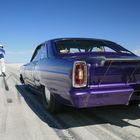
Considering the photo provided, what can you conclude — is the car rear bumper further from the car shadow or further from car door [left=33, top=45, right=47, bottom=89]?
car door [left=33, top=45, right=47, bottom=89]

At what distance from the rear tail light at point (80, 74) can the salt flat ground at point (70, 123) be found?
0.80m

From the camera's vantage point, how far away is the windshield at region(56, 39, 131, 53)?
625cm

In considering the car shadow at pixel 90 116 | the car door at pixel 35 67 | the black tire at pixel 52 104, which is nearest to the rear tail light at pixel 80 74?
the car shadow at pixel 90 116

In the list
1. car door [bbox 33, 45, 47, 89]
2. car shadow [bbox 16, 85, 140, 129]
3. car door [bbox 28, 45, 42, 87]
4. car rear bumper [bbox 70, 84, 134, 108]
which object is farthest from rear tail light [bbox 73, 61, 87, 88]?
car door [bbox 28, 45, 42, 87]

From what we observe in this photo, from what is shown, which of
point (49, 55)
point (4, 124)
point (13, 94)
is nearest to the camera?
point (4, 124)

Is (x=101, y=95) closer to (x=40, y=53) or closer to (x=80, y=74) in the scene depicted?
(x=80, y=74)

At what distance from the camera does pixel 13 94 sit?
9320 mm

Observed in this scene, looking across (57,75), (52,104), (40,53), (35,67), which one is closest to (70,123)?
(52,104)

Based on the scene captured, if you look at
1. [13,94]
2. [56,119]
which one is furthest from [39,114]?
[13,94]

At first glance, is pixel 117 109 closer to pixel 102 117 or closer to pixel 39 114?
pixel 102 117

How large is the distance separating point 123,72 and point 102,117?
120cm

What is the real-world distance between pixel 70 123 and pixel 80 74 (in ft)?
3.73

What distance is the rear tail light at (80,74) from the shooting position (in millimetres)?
4703

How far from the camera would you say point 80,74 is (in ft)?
15.5
